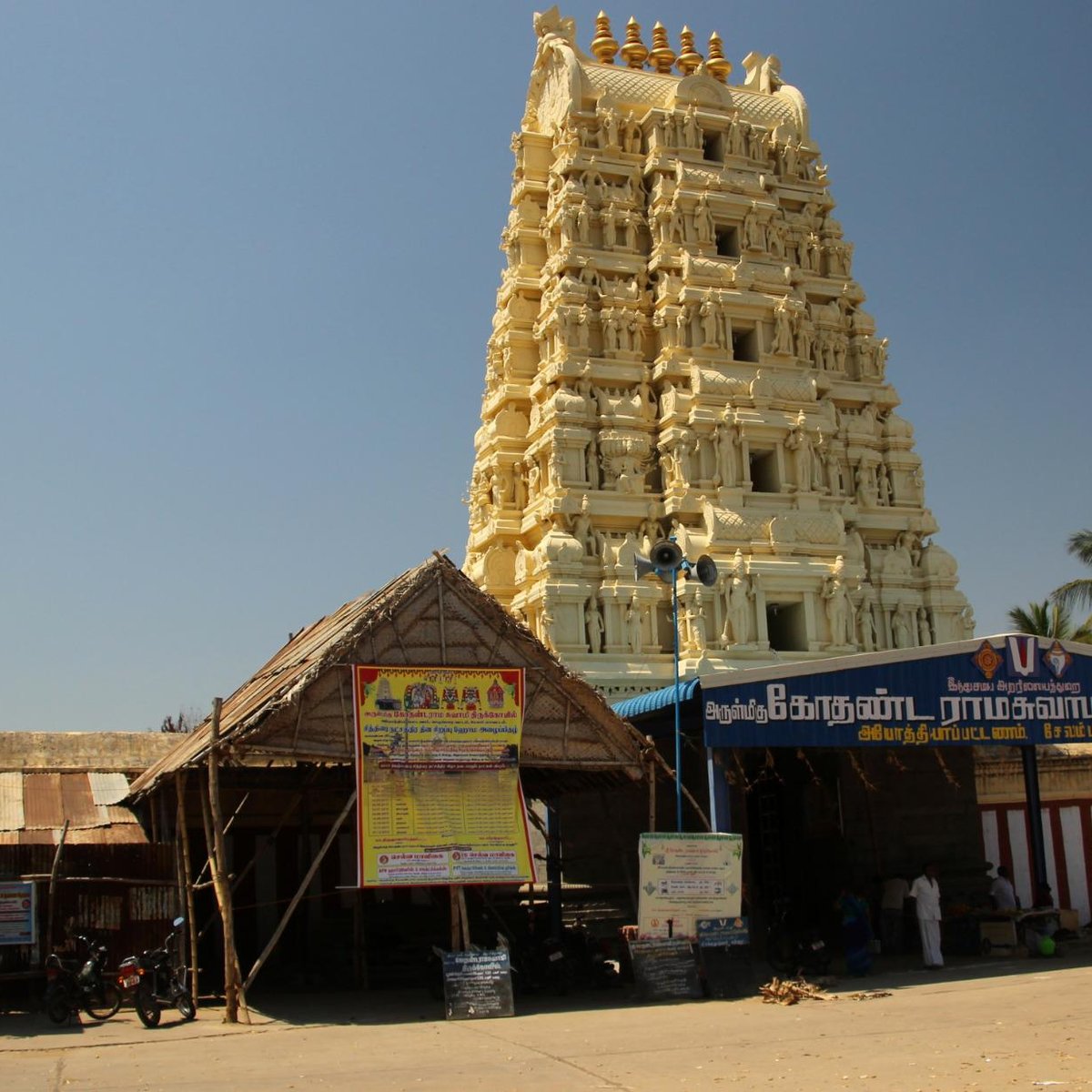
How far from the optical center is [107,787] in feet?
66.1

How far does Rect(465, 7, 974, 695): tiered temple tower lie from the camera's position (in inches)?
1308

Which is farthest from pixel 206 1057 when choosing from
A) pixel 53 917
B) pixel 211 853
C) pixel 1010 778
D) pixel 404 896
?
pixel 1010 778

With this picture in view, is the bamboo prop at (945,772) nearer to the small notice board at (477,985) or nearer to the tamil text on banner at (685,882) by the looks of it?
the tamil text on banner at (685,882)

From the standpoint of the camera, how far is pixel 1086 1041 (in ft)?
38.8

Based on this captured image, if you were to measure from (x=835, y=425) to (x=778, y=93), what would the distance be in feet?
38.5

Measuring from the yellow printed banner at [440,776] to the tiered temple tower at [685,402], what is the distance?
15.2m

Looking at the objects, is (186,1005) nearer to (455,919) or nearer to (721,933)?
(455,919)

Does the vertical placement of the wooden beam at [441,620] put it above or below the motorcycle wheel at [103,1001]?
above

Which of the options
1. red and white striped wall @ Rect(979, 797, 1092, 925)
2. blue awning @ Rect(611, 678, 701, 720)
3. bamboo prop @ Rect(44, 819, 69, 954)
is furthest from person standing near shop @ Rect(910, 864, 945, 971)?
bamboo prop @ Rect(44, 819, 69, 954)

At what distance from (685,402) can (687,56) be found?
1251 cm

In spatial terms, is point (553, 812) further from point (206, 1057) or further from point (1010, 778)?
point (1010, 778)

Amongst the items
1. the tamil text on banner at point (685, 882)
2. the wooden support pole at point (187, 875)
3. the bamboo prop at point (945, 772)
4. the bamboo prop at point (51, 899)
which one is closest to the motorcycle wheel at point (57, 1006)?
the wooden support pole at point (187, 875)

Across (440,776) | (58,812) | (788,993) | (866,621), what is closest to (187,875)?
(58,812)

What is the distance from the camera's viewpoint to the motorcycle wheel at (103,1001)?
1591 centimetres
